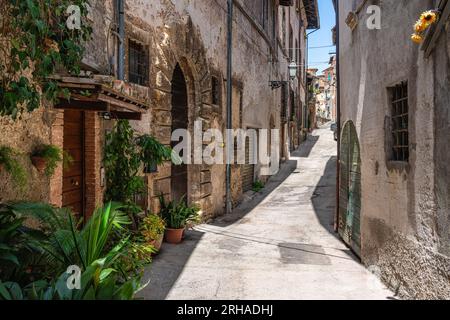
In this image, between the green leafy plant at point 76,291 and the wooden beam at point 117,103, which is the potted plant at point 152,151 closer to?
the wooden beam at point 117,103

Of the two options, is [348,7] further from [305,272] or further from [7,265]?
[7,265]

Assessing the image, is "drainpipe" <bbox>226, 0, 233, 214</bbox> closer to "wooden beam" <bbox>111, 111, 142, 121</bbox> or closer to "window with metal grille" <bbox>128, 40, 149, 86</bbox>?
"window with metal grille" <bbox>128, 40, 149, 86</bbox>

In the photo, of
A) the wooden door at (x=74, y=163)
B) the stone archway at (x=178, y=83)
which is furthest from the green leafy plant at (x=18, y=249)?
the stone archway at (x=178, y=83)

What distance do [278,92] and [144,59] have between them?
11.1 m

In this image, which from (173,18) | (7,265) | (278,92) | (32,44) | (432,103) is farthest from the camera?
(278,92)

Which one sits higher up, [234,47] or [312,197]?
[234,47]

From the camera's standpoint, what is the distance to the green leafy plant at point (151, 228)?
5851 mm

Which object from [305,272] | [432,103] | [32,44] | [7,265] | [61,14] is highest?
[61,14]

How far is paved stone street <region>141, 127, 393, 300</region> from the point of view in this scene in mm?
4872

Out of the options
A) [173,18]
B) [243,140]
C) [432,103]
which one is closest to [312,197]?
[243,140]

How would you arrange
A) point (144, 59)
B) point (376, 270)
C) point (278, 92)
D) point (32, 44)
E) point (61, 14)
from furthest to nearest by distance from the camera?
1. point (278, 92)
2. point (144, 59)
3. point (376, 270)
4. point (61, 14)
5. point (32, 44)

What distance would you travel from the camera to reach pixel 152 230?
5953mm

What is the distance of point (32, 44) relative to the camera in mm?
3348

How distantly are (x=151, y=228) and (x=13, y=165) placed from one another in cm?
269
